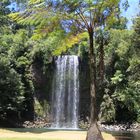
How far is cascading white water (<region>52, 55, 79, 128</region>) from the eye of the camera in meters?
37.6

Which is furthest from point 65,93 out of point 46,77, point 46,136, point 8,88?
point 46,136

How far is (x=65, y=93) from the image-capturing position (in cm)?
3872

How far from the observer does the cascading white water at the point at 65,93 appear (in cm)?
3762

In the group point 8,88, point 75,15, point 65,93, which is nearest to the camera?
point 75,15

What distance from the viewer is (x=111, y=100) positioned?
36.9 metres

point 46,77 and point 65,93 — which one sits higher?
point 46,77

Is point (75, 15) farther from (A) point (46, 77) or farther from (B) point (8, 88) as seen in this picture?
(A) point (46, 77)

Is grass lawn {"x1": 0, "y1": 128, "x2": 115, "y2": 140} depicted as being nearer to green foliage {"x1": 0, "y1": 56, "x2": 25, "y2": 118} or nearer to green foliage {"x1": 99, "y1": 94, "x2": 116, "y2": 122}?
green foliage {"x1": 0, "y1": 56, "x2": 25, "y2": 118}

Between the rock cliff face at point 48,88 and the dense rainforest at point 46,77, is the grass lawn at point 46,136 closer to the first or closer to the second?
the dense rainforest at point 46,77

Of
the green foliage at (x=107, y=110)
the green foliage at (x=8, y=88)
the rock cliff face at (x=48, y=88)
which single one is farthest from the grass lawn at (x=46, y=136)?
the rock cliff face at (x=48, y=88)

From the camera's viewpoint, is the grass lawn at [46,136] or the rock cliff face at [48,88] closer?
the grass lawn at [46,136]

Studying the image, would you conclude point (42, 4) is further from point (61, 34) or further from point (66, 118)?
point (66, 118)

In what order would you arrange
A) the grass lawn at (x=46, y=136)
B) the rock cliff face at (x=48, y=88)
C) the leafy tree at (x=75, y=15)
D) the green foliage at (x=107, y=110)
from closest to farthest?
the leafy tree at (x=75, y=15)
the grass lawn at (x=46, y=136)
the green foliage at (x=107, y=110)
the rock cliff face at (x=48, y=88)

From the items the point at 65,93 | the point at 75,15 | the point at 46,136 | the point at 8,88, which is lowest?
the point at 65,93
